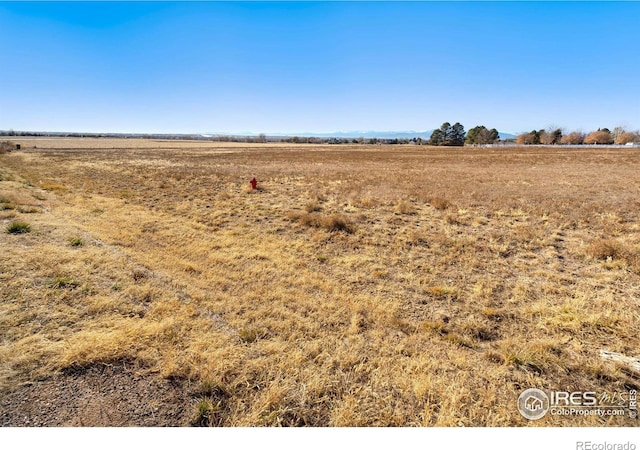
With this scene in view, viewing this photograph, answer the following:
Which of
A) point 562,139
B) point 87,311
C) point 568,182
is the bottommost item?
point 87,311

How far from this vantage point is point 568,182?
1994cm

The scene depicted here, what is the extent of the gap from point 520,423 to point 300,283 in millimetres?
3973

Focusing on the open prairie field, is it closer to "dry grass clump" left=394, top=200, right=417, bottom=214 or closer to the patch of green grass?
the patch of green grass

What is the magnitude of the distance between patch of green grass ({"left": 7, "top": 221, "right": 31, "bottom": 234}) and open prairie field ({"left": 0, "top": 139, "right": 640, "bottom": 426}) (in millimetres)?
38

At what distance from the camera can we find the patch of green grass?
697cm

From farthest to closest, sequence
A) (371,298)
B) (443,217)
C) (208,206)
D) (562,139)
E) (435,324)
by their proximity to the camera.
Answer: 1. (562,139)
2. (208,206)
3. (443,217)
4. (371,298)
5. (435,324)

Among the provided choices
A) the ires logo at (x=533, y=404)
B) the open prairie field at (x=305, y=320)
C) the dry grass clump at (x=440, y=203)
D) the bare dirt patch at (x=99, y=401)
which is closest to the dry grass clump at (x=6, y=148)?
the open prairie field at (x=305, y=320)

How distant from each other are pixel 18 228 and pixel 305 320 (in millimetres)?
7752

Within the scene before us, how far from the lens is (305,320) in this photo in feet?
15.0

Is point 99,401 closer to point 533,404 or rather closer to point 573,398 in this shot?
point 533,404

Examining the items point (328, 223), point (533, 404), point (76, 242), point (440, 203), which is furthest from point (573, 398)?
point (440, 203)

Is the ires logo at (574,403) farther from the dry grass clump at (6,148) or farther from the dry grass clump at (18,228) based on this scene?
the dry grass clump at (6,148)
